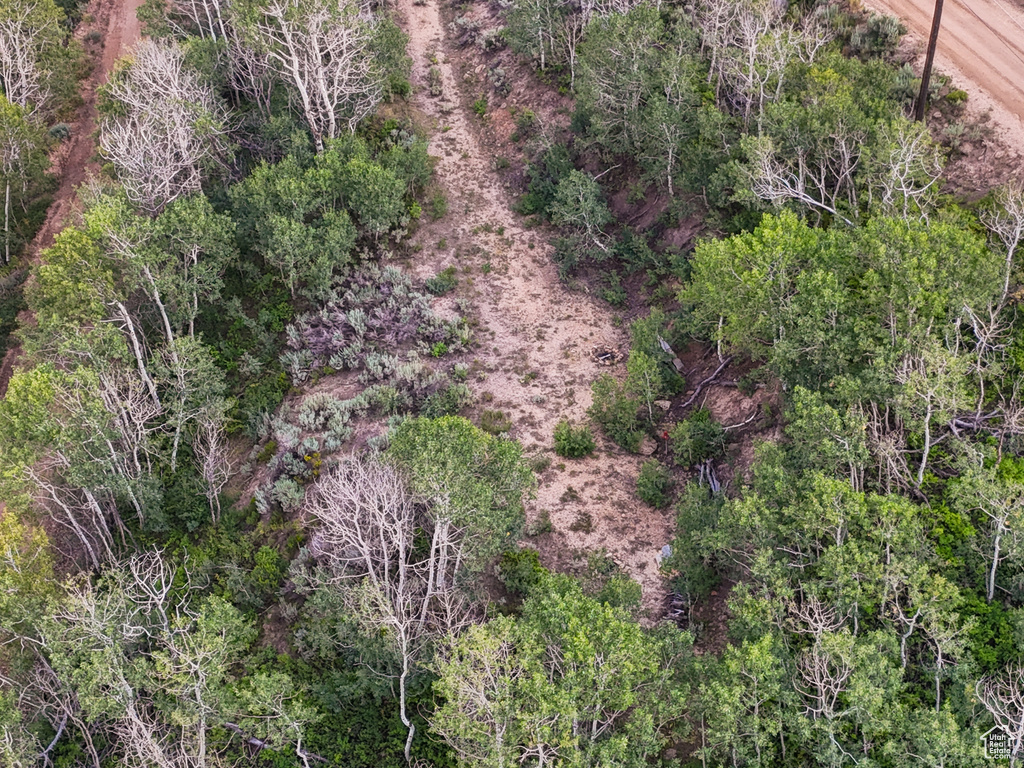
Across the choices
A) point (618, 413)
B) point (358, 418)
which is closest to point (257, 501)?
point (358, 418)

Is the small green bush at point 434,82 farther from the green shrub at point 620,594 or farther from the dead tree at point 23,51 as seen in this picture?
the green shrub at point 620,594

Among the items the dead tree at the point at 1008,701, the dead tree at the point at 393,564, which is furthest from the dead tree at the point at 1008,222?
the dead tree at the point at 393,564

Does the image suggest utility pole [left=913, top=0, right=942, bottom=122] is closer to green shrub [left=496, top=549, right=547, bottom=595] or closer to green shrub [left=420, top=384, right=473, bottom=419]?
green shrub [left=420, top=384, right=473, bottom=419]

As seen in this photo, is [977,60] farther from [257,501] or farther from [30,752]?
[30,752]

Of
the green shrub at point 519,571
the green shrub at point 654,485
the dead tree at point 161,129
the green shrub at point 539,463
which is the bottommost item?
the green shrub at point 519,571

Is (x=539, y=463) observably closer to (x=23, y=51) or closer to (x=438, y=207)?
(x=438, y=207)

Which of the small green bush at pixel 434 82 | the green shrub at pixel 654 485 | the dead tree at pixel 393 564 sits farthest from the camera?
the small green bush at pixel 434 82
